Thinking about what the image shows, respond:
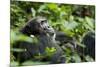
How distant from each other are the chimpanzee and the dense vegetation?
0.04 m

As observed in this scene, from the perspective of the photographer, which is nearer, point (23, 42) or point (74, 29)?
point (23, 42)

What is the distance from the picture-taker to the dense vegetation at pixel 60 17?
2.01 m

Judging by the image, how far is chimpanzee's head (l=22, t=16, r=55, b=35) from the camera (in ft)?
6.76

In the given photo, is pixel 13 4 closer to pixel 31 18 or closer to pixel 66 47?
pixel 31 18

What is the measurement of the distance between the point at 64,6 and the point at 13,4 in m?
0.53

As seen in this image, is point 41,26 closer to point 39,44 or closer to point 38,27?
point 38,27

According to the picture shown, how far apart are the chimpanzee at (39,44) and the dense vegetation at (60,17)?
39 mm

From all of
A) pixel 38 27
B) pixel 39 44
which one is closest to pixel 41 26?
pixel 38 27

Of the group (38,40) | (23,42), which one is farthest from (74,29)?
(23,42)

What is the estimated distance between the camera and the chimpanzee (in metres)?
2.04

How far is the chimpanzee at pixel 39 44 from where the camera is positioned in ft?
6.68

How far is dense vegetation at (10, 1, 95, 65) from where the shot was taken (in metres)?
2.01

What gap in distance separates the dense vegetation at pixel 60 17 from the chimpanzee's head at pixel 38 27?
0.04 metres
